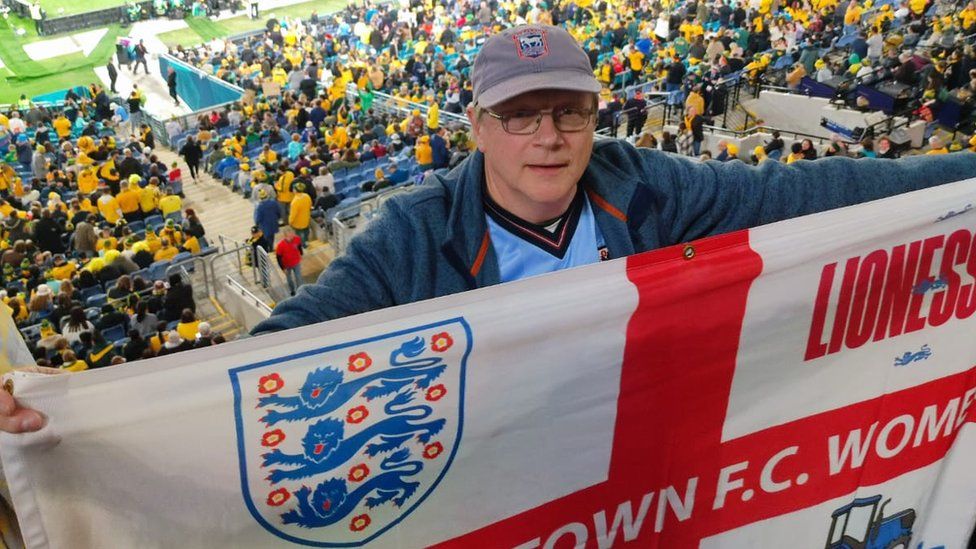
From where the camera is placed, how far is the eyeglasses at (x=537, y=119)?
188 centimetres

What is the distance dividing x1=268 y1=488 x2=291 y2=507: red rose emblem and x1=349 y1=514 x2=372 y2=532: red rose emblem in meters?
0.16

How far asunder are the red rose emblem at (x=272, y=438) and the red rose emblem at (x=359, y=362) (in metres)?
0.18

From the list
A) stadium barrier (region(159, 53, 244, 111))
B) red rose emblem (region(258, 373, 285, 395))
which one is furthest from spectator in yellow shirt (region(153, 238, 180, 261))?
stadium barrier (region(159, 53, 244, 111))

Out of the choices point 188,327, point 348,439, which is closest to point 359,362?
point 348,439

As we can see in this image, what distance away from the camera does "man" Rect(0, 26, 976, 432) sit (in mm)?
1864

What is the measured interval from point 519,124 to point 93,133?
59.5 ft

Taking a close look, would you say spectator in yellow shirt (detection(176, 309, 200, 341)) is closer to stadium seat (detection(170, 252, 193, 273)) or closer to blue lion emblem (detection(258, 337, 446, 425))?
stadium seat (detection(170, 252, 193, 273))

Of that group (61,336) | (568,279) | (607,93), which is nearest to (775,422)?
(568,279)

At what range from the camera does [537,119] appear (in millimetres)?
1886

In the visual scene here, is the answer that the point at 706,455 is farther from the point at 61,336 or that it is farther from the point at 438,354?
the point at 61,336

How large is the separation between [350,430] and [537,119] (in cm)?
80

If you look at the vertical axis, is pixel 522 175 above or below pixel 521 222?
above

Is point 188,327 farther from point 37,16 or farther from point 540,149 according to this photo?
point 37,16

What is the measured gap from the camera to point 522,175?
1918 millimetres
